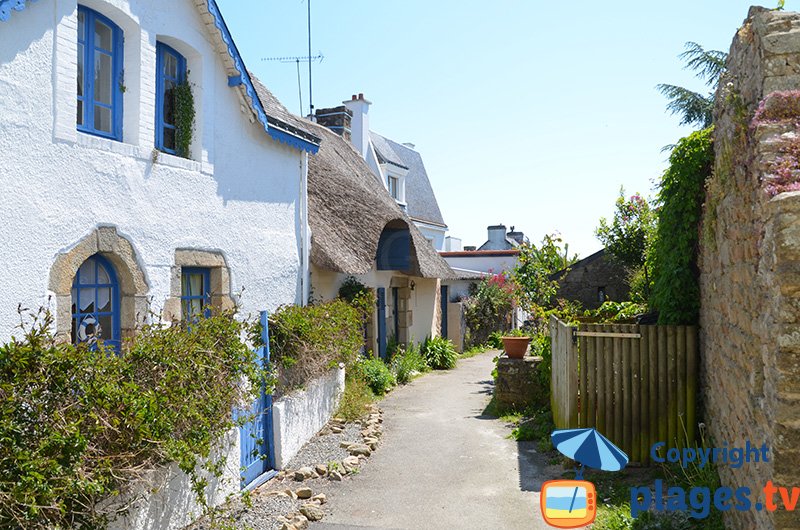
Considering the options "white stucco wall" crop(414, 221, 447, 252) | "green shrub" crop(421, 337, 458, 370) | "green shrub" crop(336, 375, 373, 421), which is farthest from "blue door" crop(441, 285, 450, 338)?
Answer: "green shrub" crop(336, 375, 373, 421)

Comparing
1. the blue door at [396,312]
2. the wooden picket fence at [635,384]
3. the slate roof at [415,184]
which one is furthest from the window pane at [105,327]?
the slate roof at [415,184]

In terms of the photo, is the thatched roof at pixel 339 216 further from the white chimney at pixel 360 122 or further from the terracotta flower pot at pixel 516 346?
the white chimney at pixel 360 122

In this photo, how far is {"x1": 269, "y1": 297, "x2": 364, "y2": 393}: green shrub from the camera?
838 cm

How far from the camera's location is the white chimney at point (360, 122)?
21188 mm

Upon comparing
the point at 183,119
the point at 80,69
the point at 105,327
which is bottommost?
the point at 105,327

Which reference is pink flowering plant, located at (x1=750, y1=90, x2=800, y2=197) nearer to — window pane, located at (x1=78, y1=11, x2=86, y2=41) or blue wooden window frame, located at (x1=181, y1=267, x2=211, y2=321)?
blue wooden window frame, located at (x1=181, y1=267, x2=211, y2=321)

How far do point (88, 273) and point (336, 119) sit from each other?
13.6m

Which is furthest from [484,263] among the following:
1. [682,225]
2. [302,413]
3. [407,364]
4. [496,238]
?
[682,225]

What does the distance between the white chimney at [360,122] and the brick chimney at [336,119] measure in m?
1.74

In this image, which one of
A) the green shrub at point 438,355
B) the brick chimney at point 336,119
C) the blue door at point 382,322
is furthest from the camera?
the brick chimney at point 336,119

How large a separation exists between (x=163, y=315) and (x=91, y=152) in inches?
72.8

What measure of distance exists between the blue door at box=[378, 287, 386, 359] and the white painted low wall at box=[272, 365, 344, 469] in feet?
12.9

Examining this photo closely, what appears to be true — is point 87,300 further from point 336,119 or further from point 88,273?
point 336,119

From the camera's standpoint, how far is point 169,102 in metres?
7.61
